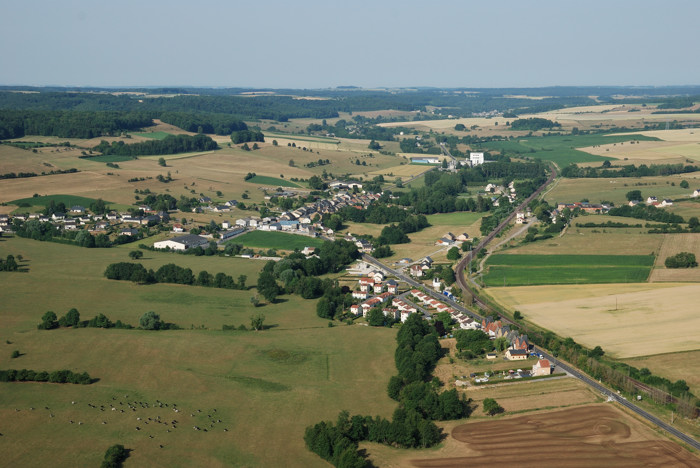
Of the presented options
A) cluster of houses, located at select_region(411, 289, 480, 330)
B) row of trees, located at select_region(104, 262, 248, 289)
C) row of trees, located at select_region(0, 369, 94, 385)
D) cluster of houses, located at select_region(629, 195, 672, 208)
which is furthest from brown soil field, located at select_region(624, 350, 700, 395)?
cluster of houses, located at select_region(629, 195, 672, 208)

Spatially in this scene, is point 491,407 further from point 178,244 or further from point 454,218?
point 454,218

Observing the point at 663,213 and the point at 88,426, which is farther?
the point at 663,213

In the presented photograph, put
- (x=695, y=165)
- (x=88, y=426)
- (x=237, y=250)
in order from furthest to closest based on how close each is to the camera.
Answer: (x=695, y=165) → (x=237, y=250) → (x=88, y=426)

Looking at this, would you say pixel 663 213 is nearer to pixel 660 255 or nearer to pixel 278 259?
pixel 660 255

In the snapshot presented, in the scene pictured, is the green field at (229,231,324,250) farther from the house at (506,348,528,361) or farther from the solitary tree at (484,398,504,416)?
the solitary tree at (484,398,504,416)

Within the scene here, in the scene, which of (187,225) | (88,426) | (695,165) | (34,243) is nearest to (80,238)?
(34,243)

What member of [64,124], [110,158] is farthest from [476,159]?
[64,124]
